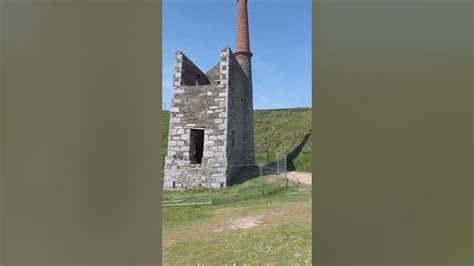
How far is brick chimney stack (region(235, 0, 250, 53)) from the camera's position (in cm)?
1120

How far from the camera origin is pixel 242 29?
11219 mm

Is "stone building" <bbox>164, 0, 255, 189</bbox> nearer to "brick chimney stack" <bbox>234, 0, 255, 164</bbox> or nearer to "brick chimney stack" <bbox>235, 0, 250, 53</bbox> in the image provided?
"brick chimney stack" <bbox>234, 0, 255, 164</bbox>

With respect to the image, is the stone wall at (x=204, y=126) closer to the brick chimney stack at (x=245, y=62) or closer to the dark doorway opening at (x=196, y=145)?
the dark doorway opening at (x=196, y=145)

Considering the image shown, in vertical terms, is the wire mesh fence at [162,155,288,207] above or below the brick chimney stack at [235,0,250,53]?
below

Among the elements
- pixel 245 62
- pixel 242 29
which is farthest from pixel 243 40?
pixel 245 62

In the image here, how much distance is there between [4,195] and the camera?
27.8 inches

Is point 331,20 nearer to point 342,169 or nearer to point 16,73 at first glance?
point 342,169

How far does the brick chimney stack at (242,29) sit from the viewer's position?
11.2m

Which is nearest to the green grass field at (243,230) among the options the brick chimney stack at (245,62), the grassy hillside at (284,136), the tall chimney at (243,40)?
the brick chimney stack at (245,62)

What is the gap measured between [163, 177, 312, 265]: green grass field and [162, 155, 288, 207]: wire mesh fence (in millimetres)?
88

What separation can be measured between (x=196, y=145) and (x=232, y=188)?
7.42 feet

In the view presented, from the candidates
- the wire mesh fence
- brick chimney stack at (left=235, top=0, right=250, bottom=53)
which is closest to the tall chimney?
brick chimney stack at (left=235, top=0, right=250, bottom=53)

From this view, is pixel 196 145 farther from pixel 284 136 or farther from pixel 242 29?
pixel 284 136

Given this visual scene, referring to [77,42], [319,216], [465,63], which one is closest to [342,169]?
[319,216]
